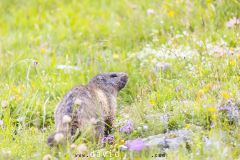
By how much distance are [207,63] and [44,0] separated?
525 cm

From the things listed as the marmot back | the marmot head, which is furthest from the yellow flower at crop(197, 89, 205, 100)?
the marmot head

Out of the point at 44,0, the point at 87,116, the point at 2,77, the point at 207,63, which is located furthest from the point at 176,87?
the point at 44,0

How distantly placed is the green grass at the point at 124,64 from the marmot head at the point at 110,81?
0.24 meters

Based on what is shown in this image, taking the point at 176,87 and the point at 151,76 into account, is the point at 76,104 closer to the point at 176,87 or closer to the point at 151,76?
the point at 176,87

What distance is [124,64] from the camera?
8117 mm

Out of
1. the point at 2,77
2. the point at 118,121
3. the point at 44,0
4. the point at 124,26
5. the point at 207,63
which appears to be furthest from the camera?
the point at 44,0

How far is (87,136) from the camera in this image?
5676mm

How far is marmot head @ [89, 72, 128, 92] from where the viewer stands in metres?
6.91

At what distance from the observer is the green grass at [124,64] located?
5.86m

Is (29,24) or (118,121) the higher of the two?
(29,24)

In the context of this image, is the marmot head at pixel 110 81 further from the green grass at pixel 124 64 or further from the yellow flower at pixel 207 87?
the yellow flower at pixel 207 87

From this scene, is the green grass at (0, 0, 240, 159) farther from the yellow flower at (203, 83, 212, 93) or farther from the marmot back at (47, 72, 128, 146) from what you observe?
the marmot back at (47, 72, 128, 146)

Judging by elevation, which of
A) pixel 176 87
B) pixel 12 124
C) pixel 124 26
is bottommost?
pixel 12 124

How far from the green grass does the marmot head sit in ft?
0.80
